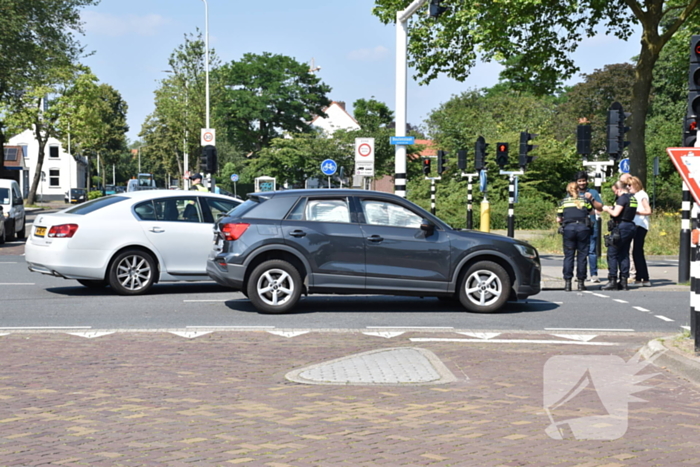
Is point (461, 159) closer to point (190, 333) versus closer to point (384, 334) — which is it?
point (384, 334)

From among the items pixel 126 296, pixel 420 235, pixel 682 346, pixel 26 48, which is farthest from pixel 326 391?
pixel 26 48

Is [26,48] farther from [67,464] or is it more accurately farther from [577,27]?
[67,464]

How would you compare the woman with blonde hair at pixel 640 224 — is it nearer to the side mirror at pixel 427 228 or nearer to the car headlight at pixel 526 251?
the car headlight at pixel 526 251

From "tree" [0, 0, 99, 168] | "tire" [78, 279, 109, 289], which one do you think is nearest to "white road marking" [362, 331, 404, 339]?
"tire" [78, 279, 109, 289]

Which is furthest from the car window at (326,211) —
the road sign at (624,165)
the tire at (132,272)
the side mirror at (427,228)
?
the road sign at (624,165)

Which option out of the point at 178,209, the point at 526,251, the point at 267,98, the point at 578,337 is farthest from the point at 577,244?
the point at 267,98

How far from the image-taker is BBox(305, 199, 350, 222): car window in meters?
11.4

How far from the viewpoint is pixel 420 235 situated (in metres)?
11.4

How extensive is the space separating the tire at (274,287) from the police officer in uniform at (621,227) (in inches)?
216

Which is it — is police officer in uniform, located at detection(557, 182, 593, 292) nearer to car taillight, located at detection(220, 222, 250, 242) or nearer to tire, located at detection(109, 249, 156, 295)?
car taillight, located at detection(220, 222, 250, 242)

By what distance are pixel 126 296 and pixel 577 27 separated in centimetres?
1810

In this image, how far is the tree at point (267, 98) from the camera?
266 feet

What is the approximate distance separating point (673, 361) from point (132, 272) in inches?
306

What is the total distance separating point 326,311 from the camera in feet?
38.5
